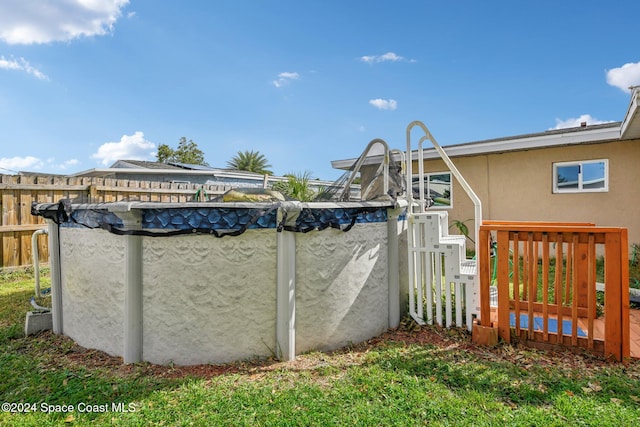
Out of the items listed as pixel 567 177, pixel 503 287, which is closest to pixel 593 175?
pixel 567 177

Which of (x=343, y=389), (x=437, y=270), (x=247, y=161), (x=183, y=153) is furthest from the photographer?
(x=183, y=153)

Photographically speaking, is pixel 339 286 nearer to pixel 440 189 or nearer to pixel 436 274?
pixel 436 274

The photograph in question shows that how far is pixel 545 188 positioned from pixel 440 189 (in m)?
2.37

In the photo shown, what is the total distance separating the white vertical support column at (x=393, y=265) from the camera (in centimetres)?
346

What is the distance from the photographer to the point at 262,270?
2.70 meters

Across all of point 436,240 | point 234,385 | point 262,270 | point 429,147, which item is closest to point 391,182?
Answer: point 436,240

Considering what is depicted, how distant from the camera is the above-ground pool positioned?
262cm

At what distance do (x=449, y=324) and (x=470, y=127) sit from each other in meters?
7.57

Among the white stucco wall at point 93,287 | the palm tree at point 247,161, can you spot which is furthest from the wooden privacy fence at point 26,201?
the palm tree at point 247,161

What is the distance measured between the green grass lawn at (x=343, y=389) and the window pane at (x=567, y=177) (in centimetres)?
579

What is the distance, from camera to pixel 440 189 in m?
9.03

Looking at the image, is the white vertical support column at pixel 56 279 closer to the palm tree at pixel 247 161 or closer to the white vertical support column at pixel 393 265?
the white vertical support column at pixel 393 265

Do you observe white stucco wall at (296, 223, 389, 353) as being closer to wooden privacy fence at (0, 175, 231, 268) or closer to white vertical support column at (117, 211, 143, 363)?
white vertical support column at (117, 211, 143, 363)

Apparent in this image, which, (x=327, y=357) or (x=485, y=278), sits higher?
(x=485, y=278)
